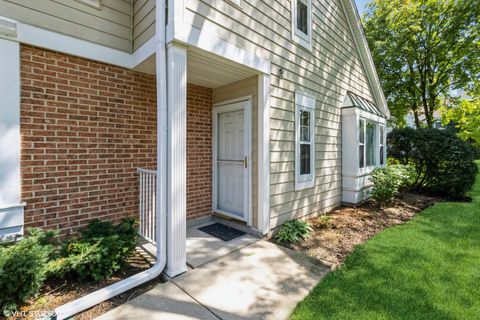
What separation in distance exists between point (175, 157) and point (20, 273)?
67.6 inches

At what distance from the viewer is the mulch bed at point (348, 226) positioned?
3848 millimetres

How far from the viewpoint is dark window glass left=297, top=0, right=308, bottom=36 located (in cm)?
531

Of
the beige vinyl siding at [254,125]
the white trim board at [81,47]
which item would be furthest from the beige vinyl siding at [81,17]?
the beige vinyl siding at [254,125]

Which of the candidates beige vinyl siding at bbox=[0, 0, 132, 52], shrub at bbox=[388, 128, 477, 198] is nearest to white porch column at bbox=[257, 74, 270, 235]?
beige vinyl siding at bbox=[0, 0, 132, 52]

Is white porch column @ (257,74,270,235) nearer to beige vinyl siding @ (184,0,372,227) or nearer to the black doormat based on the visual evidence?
beige vinyl siding @ (184,0,372,227)

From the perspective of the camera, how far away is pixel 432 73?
1359cm

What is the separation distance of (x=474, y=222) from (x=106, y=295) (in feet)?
22.6

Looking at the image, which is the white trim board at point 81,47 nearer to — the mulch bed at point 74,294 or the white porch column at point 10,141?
the white porch column at point 10,141

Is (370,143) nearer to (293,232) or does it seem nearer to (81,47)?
(293,232)

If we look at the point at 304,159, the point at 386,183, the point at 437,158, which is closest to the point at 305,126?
the point at 304,159

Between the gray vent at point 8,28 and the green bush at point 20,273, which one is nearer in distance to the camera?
the green bush at point 20,273

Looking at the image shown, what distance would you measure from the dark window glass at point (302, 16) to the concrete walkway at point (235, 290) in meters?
4.64

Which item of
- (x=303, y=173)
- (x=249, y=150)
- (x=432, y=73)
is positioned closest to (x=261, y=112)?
(x=249, y=150)

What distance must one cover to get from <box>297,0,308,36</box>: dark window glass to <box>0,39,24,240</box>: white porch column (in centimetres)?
484
